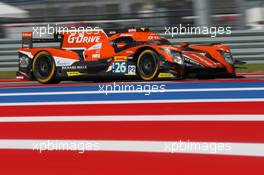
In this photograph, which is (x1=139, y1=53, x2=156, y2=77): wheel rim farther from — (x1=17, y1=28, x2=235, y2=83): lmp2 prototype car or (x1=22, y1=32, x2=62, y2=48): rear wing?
(x1=22, y1=32, x2=62, y2=48): rear wing

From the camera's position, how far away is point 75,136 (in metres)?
4.20

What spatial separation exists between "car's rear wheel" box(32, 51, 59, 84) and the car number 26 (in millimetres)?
1119

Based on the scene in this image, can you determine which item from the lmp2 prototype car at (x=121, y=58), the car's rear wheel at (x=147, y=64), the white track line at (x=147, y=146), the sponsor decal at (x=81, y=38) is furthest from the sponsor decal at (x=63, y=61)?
the white track line at (x=147, y=146)

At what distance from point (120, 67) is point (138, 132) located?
4396mm

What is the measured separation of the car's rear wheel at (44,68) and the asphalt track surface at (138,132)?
3.21m

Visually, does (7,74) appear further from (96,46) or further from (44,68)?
(96,46)

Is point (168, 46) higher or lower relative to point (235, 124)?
higher

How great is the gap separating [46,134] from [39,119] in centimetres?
50

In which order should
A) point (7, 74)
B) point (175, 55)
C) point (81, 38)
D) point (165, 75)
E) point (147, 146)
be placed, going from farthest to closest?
point (7, 74)
point (81, 38)
point (175, 55)
point (165, 75)
point (147, 146)

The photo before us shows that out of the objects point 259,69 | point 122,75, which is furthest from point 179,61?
point 259,69

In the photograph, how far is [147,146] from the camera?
12.6 ft

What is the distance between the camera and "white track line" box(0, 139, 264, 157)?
359 centimetres

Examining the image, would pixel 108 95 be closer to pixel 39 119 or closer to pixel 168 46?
pixel 39 119

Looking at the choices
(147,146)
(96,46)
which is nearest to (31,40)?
(96,46)
